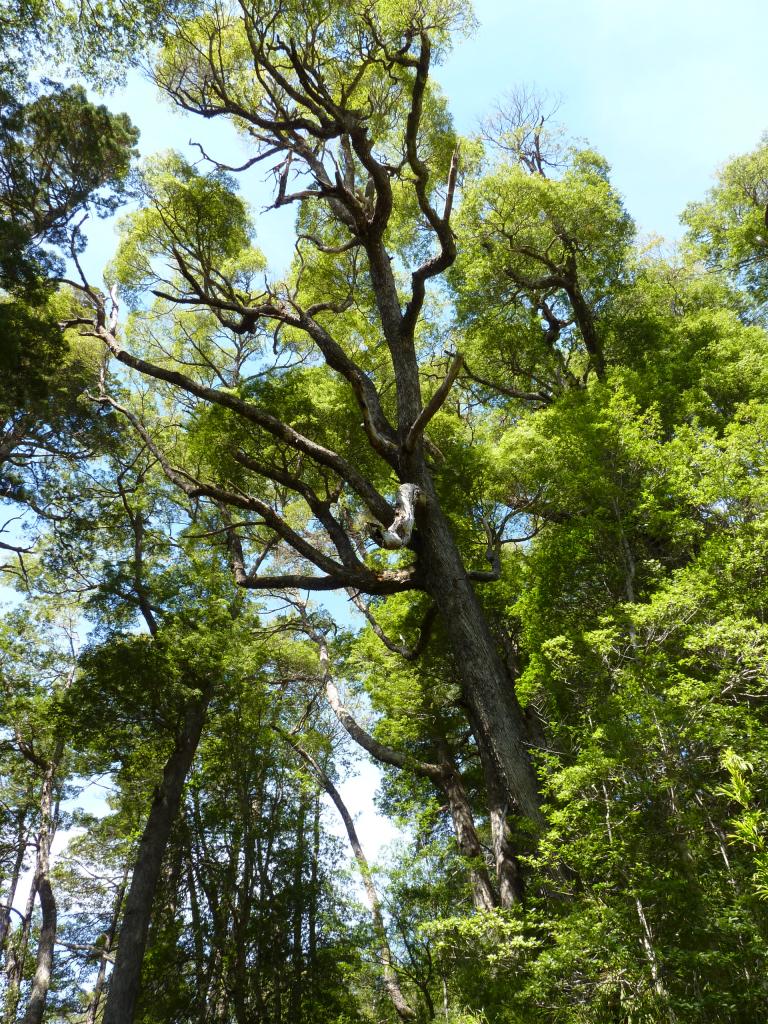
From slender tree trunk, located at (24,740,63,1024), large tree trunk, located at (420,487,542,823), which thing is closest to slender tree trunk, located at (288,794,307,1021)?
large tree trunk, located at (420,487,542,823)

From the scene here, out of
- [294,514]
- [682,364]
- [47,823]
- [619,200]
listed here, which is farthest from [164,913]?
[619,200]

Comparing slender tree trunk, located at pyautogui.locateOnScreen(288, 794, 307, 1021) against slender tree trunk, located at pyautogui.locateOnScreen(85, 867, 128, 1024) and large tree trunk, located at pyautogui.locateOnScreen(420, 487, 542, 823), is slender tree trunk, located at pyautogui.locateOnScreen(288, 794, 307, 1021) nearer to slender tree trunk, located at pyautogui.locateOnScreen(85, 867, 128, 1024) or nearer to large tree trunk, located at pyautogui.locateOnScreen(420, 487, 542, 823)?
large tree trunk, located at pyautogui.locateOnScreen(420, 487, 542, 823)

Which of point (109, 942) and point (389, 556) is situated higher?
point (389, 556)

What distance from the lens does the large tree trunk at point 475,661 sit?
568 centimetres

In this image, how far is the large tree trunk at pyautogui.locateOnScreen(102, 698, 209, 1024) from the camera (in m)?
Result: 7.66

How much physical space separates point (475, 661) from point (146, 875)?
571 cm

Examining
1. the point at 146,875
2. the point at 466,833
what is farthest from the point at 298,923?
the point at 466,833

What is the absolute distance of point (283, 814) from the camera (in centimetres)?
913

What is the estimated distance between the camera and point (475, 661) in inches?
240

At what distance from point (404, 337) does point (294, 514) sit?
6.66 m

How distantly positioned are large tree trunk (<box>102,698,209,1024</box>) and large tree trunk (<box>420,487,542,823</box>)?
15.8 ft

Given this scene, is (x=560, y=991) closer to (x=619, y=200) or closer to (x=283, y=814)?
(x=283, y=814)

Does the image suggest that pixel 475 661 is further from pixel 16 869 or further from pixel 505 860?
pixel 16 869

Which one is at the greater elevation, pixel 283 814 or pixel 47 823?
pixel 47 823
